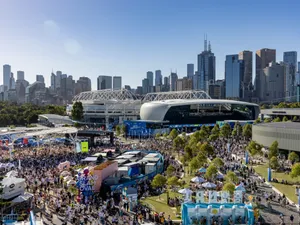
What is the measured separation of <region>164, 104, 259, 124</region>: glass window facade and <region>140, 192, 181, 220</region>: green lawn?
178 ft

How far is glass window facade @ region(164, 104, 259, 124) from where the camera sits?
260ft

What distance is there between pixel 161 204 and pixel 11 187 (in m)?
10.4

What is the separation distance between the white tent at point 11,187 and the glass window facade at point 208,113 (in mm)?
57080

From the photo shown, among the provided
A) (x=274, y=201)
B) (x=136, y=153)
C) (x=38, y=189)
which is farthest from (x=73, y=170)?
(x=274, y=201)

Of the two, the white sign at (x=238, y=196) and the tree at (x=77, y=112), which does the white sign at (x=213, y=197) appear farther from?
the tree at (x=77, y=112)

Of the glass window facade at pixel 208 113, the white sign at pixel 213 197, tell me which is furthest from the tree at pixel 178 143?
the glass window facade at pixel 208 113

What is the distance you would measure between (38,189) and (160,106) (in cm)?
5483

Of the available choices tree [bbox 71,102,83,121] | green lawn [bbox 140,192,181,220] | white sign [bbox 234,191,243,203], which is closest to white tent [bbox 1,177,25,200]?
green lawn [bbox 140,192,181,220]

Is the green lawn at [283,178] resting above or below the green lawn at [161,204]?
above

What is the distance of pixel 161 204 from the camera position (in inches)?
885

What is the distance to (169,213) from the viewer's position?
20672 mm

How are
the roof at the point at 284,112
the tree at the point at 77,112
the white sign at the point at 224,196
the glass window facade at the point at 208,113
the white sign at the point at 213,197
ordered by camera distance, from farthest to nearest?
1. the tree at the point at 77,112
2. the glass window facade at the point at 208,113
3. the roof at the point at 284,112
4. the white sign at the point at 224,196
5. the white sign at the point at 213,197

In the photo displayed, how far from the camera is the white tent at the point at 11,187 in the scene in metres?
21.3

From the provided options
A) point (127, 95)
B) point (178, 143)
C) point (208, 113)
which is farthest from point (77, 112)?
point (178, 143)
